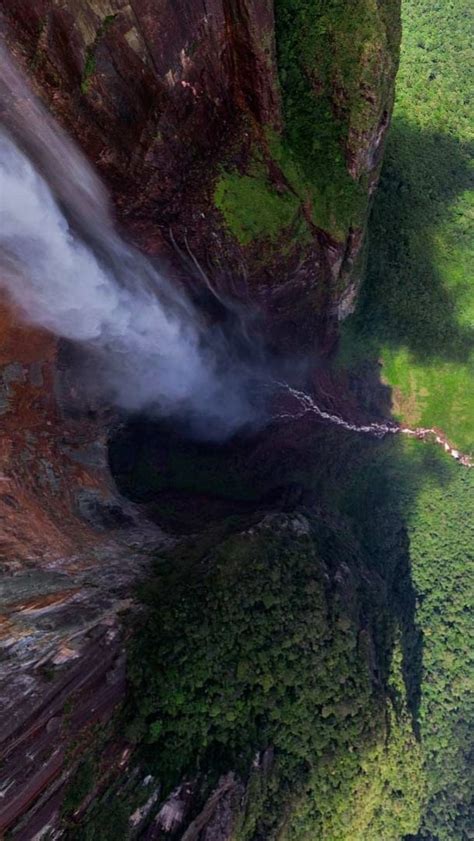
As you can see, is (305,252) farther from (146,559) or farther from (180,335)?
(146,559)

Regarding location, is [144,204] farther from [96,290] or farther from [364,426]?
[364,426]

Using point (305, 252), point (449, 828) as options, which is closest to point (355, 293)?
point (305, 252)

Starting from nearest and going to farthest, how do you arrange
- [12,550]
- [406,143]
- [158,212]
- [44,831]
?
[44,831], [12,550], [158,212], [406,143]

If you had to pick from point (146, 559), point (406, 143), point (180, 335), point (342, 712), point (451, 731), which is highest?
point (406, 143)

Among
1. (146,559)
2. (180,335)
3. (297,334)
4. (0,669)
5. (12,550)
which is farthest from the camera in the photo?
(297,334)

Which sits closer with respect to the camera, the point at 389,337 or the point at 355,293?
the point at 355,293

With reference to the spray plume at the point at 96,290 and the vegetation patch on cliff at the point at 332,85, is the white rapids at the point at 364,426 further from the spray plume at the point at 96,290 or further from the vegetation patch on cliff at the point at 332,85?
the vegetation patch on cliff at the point at 332,85

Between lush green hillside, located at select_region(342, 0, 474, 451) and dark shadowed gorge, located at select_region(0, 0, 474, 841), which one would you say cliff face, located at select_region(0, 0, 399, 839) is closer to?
dark shadowed gorge, located at select_region(0, 0, 474, 841)
